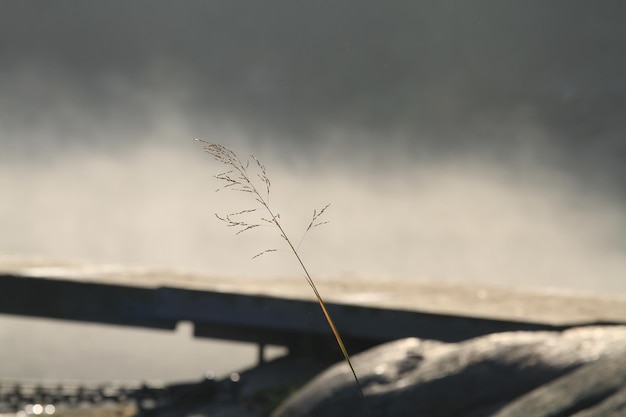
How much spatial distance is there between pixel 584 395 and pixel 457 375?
1264 millimetres

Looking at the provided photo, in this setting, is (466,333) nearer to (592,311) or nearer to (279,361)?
(592,311)

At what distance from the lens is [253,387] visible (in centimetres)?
869

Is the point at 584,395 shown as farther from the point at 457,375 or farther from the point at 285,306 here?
the point at 285,306

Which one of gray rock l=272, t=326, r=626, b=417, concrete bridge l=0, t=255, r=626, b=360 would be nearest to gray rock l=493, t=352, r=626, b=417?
gray rock l=272, t=326, r=626, b=417

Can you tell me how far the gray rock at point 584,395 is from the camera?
15.5 ft

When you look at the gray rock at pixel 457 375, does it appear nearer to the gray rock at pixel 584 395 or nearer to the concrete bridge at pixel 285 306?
the gray rock at pixel 584 395

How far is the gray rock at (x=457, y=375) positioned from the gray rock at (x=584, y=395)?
18.3 inches

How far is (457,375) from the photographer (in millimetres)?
6129

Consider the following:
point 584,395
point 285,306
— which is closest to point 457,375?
point 584,395

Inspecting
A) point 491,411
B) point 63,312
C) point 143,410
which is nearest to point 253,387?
point 143,410

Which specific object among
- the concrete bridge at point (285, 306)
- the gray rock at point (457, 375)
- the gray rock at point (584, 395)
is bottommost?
the gray rock at point (584, 395)

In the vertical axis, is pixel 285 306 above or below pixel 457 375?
above

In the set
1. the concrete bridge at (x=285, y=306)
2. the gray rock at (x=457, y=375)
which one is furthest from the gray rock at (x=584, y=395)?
the concrete bridge at (x=285, y=306)

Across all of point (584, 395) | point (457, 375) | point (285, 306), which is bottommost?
point (584, 395)
